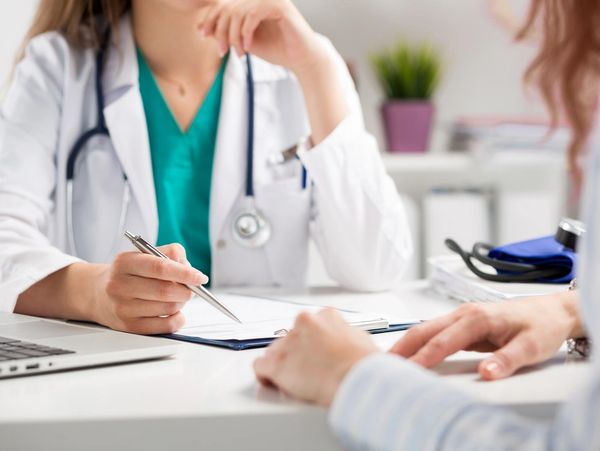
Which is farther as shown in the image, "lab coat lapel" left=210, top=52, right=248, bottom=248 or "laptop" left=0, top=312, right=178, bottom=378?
"lab coat lapel" left=210, top=52, right=248, bottom=248

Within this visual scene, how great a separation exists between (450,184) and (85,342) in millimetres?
1926

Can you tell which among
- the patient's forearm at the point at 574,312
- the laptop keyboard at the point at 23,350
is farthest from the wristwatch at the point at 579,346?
the laptop keyboard at the point at 23,350

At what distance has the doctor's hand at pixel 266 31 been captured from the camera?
4.58 ft

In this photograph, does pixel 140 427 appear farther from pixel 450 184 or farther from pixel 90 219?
pixel 450 184

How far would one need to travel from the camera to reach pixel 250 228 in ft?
4.92

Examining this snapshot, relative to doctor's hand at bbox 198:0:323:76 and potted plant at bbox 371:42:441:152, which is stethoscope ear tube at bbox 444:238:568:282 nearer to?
doctor's hand at bbox 198:0:323:76

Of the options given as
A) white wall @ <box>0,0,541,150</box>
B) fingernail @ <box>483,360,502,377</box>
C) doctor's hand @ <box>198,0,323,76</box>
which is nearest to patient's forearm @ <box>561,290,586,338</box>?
fingernail @ <box>483,360,502,377</box>

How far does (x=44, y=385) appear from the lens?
77 cm

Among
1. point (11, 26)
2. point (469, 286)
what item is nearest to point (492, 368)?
point (469, 286)

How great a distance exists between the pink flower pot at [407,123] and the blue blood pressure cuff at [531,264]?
53.6 inches

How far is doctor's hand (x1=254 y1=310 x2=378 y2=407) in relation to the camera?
69cm

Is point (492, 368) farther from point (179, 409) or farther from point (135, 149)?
point (135, 149)

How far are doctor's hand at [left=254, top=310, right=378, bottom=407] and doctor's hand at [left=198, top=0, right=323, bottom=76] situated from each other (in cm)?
75

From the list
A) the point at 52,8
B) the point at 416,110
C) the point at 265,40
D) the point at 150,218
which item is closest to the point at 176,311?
the point at 150,218
